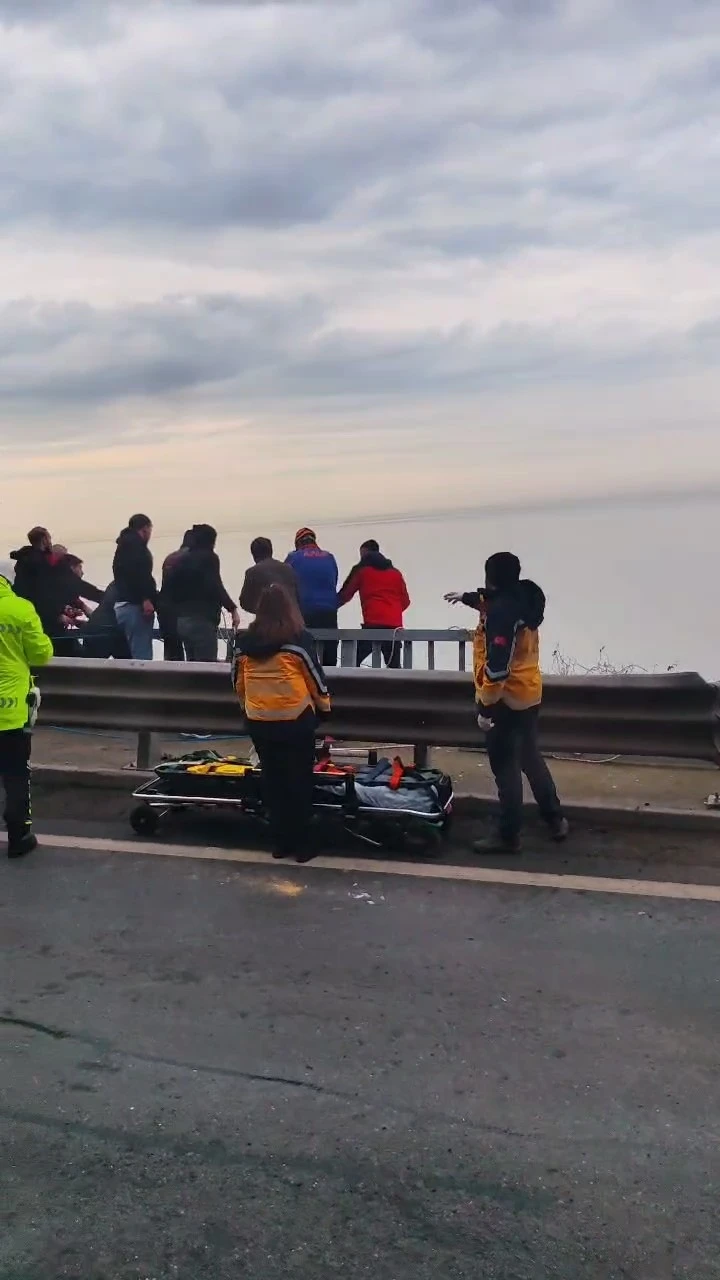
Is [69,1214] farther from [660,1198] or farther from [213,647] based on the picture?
[213,647]

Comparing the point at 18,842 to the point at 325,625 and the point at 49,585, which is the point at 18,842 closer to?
the point at 49,585

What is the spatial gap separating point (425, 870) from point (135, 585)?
5224 millimetres

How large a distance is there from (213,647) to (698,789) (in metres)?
4.55

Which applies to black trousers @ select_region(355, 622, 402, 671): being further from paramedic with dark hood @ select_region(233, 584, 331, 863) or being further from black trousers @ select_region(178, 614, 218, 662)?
paramedic with dark hood @ select_region(233, 584, 331, 863)

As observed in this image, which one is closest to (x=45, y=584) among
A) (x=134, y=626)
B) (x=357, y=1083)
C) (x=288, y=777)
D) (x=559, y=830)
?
(x=134, y=626)

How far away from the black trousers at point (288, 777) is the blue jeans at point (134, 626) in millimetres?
4435

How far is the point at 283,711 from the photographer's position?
5.96 m

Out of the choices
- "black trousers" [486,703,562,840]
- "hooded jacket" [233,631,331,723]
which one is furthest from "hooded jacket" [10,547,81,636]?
"black trousers" [486,703,562,840]

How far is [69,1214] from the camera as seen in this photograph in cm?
294

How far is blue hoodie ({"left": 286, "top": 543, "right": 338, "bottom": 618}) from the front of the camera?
10062mm

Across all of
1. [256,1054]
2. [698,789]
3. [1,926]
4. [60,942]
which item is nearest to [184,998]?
[256,1054]

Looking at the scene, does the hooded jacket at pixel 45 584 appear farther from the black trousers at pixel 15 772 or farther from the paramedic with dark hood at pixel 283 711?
the paramedic with dark hood at pixel 283 711

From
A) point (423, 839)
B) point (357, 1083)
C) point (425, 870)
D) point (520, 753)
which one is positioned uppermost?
point (520, 753)

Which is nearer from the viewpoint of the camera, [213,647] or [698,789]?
[698,789]
